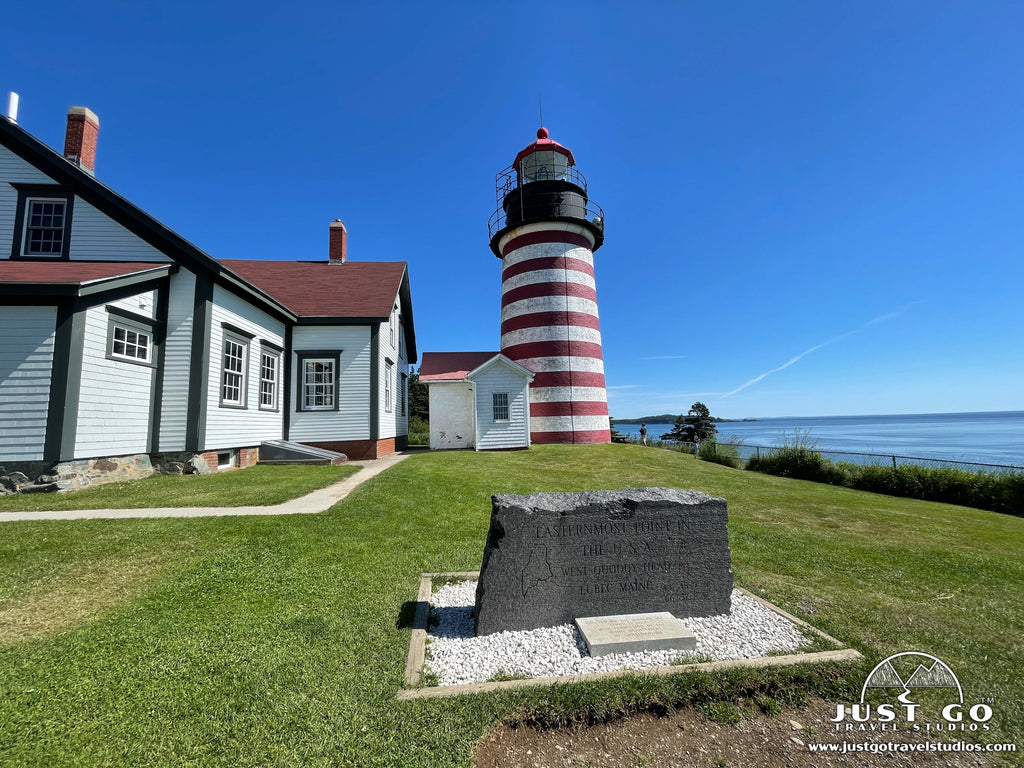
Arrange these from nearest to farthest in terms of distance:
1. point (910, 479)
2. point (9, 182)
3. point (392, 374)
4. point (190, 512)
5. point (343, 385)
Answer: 1. point (190, 512)
2. point (9, 182)
3. point (343, 385)
4. point (910, 479)
5. point (392, 374)

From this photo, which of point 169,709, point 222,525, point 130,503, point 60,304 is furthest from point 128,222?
point 169,709

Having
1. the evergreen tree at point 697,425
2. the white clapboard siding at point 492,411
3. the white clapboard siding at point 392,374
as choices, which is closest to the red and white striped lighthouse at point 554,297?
the white clapboard siding at point 492,411

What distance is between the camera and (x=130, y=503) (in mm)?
7461

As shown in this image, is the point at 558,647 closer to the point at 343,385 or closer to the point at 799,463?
the point at 343,385

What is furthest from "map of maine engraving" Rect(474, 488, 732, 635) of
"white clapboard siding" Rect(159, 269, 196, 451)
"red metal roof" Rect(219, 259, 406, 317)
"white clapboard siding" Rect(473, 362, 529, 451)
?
"white clapboard siding" Rect(473, 362, 529, 451)

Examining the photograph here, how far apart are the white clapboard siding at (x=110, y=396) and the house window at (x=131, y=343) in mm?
184

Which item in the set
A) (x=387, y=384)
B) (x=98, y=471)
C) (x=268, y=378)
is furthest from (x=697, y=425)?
(x=98, y=471)

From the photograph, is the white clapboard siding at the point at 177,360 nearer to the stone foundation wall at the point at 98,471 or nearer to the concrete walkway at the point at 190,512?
the stone foundation wall at the point at 98,471

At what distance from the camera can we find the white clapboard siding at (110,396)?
8758mm

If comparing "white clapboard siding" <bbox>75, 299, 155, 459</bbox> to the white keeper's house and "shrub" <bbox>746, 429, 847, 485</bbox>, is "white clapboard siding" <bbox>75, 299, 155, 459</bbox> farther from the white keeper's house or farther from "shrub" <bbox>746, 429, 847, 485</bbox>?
"shrub" <bbox>746, 429, 847, 485</bbox>

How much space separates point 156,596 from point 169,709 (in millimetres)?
1972

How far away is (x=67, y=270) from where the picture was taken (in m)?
9.48

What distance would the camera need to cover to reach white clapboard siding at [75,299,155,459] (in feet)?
28.7

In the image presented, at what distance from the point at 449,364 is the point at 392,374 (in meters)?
3.87
